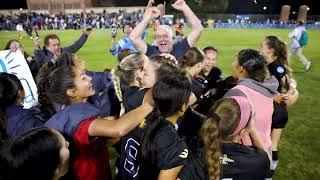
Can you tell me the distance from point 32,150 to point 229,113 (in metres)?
1.62

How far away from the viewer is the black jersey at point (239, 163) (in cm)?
286

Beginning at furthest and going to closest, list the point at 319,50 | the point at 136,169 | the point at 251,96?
1. the point at 319,50
2. the point at 251,96
3. the point at 136,169

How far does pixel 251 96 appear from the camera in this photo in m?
3.84

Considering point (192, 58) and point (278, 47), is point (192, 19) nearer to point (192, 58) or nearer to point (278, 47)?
point (192, 58)

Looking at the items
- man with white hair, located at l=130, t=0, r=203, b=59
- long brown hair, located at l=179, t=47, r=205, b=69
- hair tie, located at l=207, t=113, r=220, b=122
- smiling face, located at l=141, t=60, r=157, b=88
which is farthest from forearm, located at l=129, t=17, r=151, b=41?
hair tie, located at l=207, t=113, r=220, b=122

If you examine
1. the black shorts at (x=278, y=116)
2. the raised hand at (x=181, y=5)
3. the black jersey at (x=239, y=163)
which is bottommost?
the black shorts at (x=278, y=116)

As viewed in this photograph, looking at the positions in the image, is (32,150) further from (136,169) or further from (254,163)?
(254,163)

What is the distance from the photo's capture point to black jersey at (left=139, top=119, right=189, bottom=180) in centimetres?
255

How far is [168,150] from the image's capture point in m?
2.56

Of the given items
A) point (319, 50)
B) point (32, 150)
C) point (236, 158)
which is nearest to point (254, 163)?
point (236, 158)

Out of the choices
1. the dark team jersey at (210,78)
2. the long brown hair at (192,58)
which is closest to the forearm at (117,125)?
the long brown hair at (192,58)

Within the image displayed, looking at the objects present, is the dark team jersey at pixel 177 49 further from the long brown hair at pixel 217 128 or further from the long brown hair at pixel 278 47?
the long brown hair at pixel 217 128

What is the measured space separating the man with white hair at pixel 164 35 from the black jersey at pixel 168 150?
9.06 ft

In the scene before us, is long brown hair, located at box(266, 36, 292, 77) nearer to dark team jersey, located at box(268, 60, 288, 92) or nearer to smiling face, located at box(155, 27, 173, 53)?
dark team jersey, located at box(268, 60, 288, 92)
